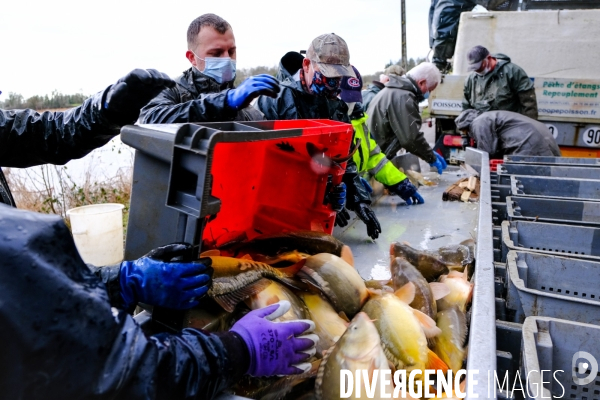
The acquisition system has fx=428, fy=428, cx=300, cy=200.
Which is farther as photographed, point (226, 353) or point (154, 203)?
point (154, 203)

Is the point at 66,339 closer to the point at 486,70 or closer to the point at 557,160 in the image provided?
the point at 557,160

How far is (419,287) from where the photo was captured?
207cm

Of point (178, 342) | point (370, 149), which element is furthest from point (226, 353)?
point (370, 149)

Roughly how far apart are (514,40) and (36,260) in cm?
819

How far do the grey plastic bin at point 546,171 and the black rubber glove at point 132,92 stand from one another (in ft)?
9.27

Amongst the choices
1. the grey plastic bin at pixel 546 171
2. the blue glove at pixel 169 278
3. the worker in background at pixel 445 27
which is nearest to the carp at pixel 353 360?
the blue glove at pixel 169 278

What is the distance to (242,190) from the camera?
2166 mm

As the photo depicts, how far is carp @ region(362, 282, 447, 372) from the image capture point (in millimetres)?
1665

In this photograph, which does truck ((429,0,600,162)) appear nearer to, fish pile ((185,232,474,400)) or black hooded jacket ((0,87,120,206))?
fish pile ((185,232,474,400))

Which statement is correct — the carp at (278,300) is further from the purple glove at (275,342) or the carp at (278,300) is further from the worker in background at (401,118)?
the worker in background at (401,118)

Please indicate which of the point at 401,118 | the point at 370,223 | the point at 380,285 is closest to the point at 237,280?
the point at 380,285

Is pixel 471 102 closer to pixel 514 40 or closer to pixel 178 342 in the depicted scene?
pixel 514 40

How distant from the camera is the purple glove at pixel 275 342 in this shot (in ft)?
4.41

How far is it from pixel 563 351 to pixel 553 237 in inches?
40.4
